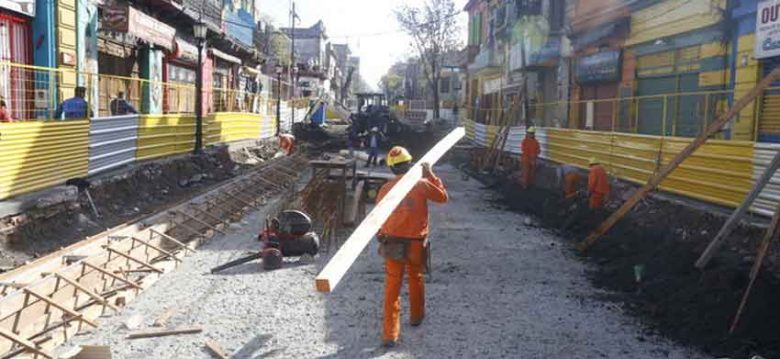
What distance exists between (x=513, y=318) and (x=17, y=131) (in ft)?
23.7

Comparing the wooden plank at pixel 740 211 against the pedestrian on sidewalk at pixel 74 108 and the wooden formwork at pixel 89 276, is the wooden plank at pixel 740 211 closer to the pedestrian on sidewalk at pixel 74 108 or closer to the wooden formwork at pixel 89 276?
the wooden formwork at pixel 89 276

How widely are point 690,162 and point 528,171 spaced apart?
650 centimetres

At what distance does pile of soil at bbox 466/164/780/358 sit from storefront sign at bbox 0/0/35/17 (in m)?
11.0

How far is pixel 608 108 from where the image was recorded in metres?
19.4

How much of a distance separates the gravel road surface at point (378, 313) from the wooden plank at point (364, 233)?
1.04 meters

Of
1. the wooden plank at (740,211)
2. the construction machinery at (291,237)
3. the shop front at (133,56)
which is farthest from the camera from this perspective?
the shop front at (133,56)

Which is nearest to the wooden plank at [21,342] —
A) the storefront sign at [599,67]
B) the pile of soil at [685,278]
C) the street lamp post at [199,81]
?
the pile of soil at [685,278]

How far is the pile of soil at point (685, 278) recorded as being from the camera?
20.1ft

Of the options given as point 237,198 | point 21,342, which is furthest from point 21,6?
point 21,342

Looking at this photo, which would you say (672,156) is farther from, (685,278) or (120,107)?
(120,107)

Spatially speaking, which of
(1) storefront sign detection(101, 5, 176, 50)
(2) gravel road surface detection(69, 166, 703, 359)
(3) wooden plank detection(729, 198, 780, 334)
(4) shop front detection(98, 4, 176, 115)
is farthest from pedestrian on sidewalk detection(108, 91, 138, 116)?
(3) wooden plank detection(729, 198, 780, 334)

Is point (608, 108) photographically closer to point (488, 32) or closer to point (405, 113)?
point (488, 32)

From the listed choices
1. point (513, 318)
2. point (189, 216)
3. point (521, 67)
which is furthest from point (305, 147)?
point (513, 318)

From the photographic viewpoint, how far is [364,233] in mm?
5148
